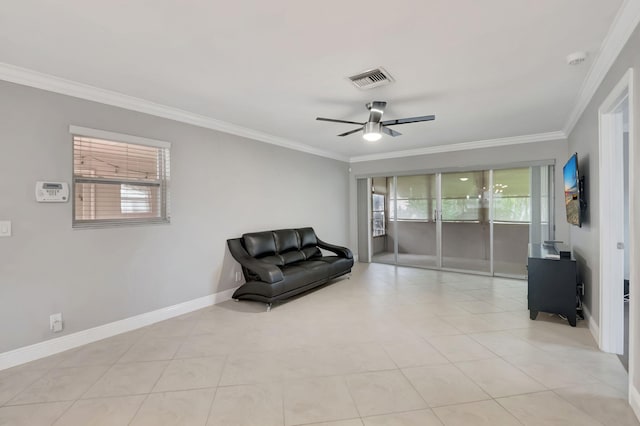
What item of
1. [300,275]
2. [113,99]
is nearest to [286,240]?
[300,275]

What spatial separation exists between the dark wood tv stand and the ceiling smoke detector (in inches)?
79.9

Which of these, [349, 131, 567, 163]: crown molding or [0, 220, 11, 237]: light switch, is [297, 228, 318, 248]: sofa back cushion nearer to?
[349, 131, 567, 163]: crown molding

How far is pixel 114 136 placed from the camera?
324 centimetres

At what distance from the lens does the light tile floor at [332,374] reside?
76.6 inches

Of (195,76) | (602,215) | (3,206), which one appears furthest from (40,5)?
(602,215)

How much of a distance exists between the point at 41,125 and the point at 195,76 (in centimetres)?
149

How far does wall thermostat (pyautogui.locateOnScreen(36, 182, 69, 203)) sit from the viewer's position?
2756 millimetres

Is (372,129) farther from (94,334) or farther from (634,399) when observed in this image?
(94,334)

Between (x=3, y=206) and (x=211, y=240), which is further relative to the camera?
(x=211, y=240)

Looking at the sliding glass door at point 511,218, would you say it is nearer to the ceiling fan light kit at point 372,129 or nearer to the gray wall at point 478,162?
the gray wall at point 478,162

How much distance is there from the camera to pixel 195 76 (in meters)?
2.81

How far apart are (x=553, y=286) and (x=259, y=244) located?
375 cm

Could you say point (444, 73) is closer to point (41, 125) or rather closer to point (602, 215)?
point (602, 215)

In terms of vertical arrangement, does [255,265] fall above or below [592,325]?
above
